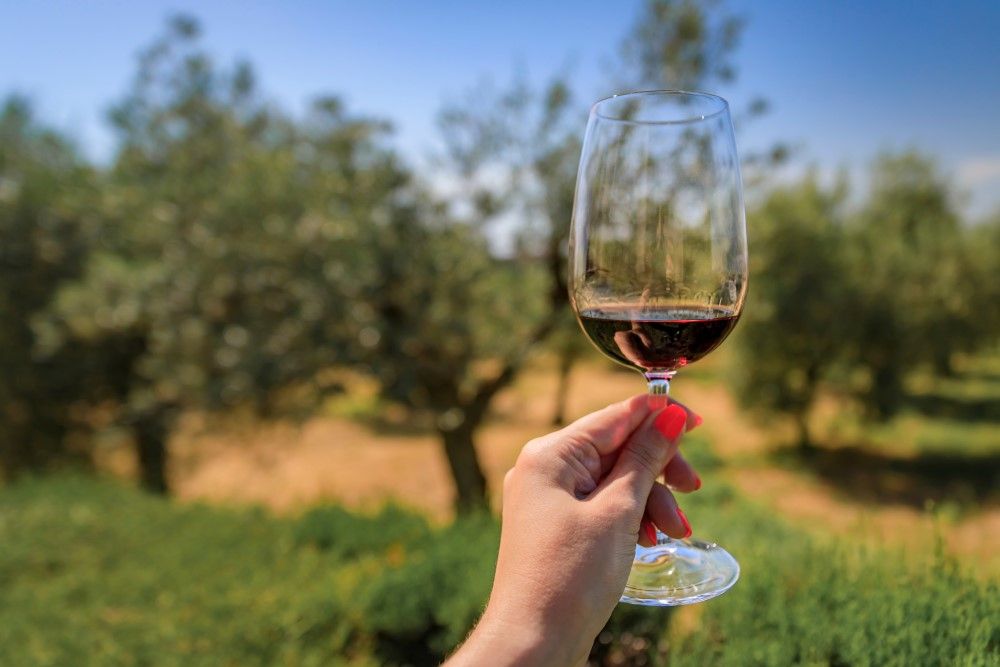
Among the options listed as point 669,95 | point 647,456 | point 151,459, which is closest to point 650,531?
point 647,456

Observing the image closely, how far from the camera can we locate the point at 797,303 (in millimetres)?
Answer: 14508

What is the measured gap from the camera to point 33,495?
6.64 meters

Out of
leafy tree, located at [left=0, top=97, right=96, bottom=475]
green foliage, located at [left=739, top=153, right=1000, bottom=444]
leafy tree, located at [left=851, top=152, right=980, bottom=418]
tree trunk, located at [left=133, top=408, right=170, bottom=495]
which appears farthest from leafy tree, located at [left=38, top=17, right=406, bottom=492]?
leafy tree, located at [left=851, top=152, right=980, bottom=418]

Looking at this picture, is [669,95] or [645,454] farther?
[669,95]

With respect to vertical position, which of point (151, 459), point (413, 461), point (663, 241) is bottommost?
point (413, 461)

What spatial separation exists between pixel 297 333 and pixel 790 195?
12.4 meters

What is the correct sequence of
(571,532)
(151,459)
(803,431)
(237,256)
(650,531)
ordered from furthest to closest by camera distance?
(803,431)
(151,459)
(237,256)
(650,531)
(571,532)

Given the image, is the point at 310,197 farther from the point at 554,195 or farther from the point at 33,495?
the point at 33,495

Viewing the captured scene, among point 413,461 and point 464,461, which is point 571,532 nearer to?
point 464,461

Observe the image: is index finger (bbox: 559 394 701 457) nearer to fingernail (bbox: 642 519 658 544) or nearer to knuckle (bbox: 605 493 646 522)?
knuckle (bbox: 605 493 646 522)

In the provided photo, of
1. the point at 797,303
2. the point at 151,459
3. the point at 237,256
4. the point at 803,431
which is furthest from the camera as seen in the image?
the point at 803,431

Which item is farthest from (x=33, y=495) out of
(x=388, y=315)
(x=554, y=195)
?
(x=554, y=195)

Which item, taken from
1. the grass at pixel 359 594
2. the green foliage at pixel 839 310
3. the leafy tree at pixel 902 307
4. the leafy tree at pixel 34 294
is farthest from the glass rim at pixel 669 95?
the leafy tree at pixel 902 307

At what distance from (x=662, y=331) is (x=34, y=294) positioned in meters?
12.3
